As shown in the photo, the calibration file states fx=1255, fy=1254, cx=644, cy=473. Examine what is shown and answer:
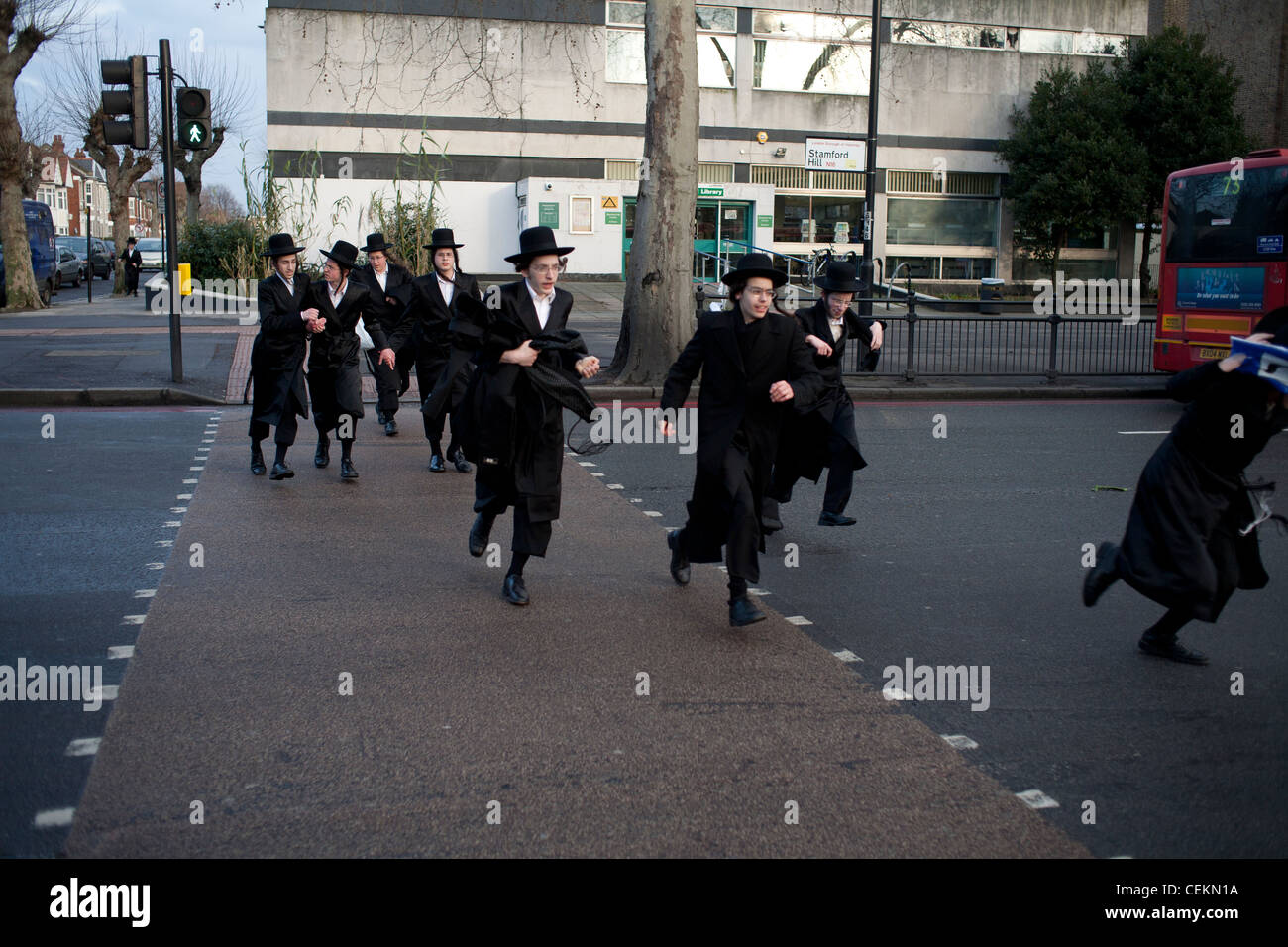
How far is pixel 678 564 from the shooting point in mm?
6816

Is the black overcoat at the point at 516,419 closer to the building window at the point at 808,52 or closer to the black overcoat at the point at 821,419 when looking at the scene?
the black overcoat at the point at 821,419

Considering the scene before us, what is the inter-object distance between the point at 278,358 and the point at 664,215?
7438mm

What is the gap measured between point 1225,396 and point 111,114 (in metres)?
12.7

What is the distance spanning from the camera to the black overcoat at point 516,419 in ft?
20.9

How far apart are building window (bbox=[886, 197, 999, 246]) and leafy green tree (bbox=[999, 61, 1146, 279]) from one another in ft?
4.32

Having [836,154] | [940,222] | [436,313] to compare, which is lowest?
[436,313]

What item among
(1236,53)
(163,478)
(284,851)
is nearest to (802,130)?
(1236,53)

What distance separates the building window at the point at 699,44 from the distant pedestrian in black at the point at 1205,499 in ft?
109

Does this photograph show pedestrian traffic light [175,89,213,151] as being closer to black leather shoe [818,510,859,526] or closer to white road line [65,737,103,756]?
black leather shoe [818,510,859,526]

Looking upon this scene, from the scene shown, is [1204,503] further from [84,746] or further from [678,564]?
[84,746]

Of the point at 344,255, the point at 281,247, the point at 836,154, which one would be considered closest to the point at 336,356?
the point at 344,255

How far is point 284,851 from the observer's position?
364 cm

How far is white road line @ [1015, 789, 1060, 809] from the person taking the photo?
402 cm

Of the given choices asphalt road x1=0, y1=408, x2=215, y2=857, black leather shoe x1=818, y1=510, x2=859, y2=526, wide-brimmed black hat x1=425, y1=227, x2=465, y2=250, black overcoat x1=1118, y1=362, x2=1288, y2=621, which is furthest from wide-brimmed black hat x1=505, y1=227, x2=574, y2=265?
wide-brimmed black hat x1=425, y1=227, x2=465, y2=250
